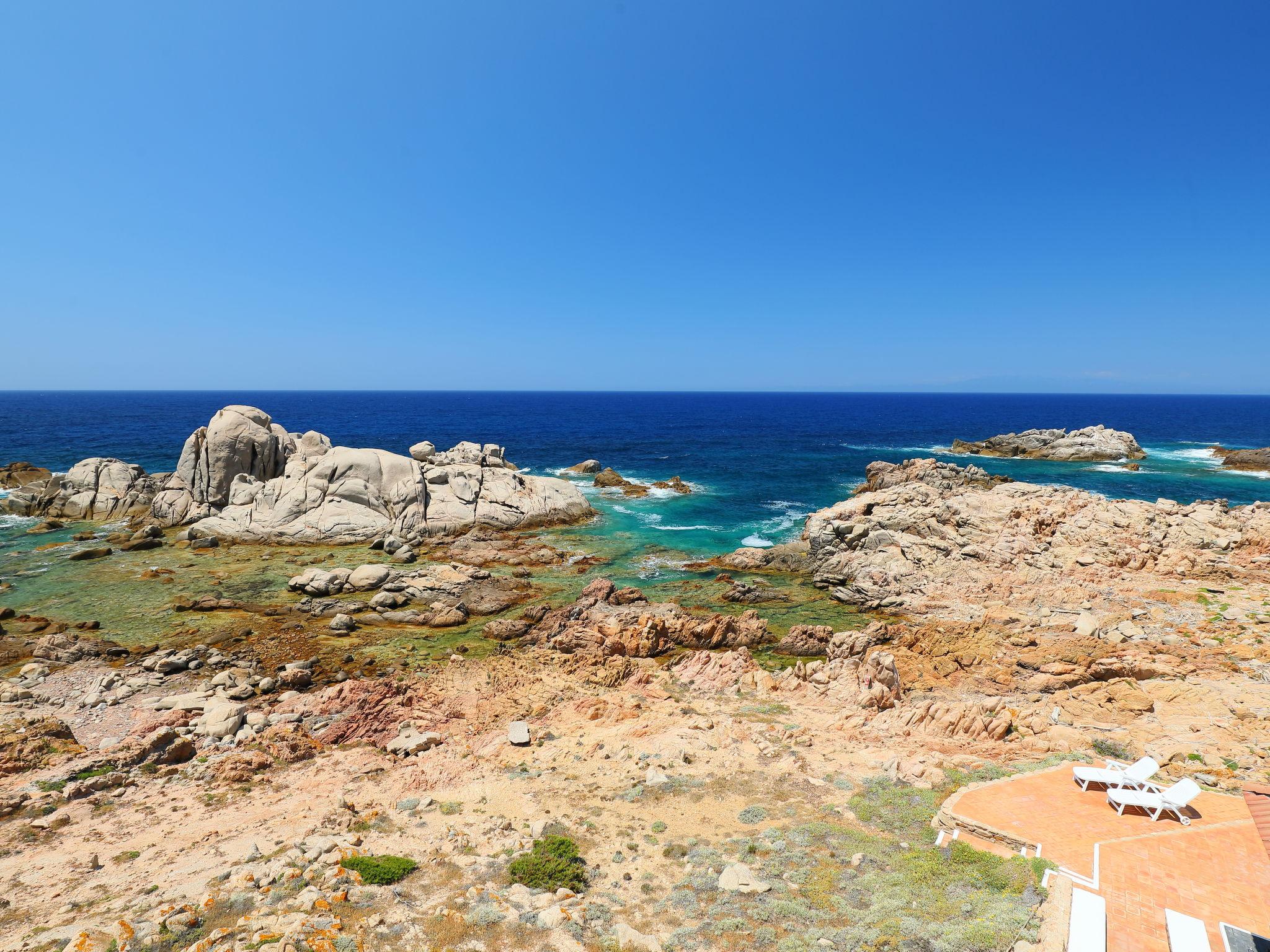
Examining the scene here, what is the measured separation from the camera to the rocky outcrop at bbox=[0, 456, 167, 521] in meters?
47.4

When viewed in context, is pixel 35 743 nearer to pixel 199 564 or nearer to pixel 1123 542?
pixel 199 564

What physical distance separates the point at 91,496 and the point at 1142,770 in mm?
67064

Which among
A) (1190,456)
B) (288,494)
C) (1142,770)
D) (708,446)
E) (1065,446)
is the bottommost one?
(1142,770)

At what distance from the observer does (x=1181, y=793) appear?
12.7 meters

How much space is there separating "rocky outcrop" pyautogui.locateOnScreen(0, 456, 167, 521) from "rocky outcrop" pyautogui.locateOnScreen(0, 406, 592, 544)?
0.24 feet

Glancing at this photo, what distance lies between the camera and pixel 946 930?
9781mm

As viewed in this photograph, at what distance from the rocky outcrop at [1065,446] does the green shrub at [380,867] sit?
101 metres

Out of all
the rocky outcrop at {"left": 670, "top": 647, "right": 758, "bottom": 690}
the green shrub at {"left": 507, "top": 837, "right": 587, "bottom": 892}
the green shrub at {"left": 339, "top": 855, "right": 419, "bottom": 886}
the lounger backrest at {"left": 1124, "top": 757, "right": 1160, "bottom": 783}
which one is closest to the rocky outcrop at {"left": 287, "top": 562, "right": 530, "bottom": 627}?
the rocky outcrop at {"left": 670, "top": 647, "right": 758, "bottom": 690}

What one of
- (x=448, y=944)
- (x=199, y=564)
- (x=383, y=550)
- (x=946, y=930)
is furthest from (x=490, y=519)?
(x=946, y=930)

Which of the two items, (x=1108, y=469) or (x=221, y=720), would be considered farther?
(x=1108, y=469)

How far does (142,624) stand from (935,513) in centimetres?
4491

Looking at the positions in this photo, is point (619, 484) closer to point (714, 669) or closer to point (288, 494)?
point (288, 494)

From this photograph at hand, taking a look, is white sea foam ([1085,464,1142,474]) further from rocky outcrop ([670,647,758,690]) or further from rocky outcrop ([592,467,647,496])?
rocky outcrop ([670,647,758,690])

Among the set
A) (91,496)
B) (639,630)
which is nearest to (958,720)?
(639,630)
